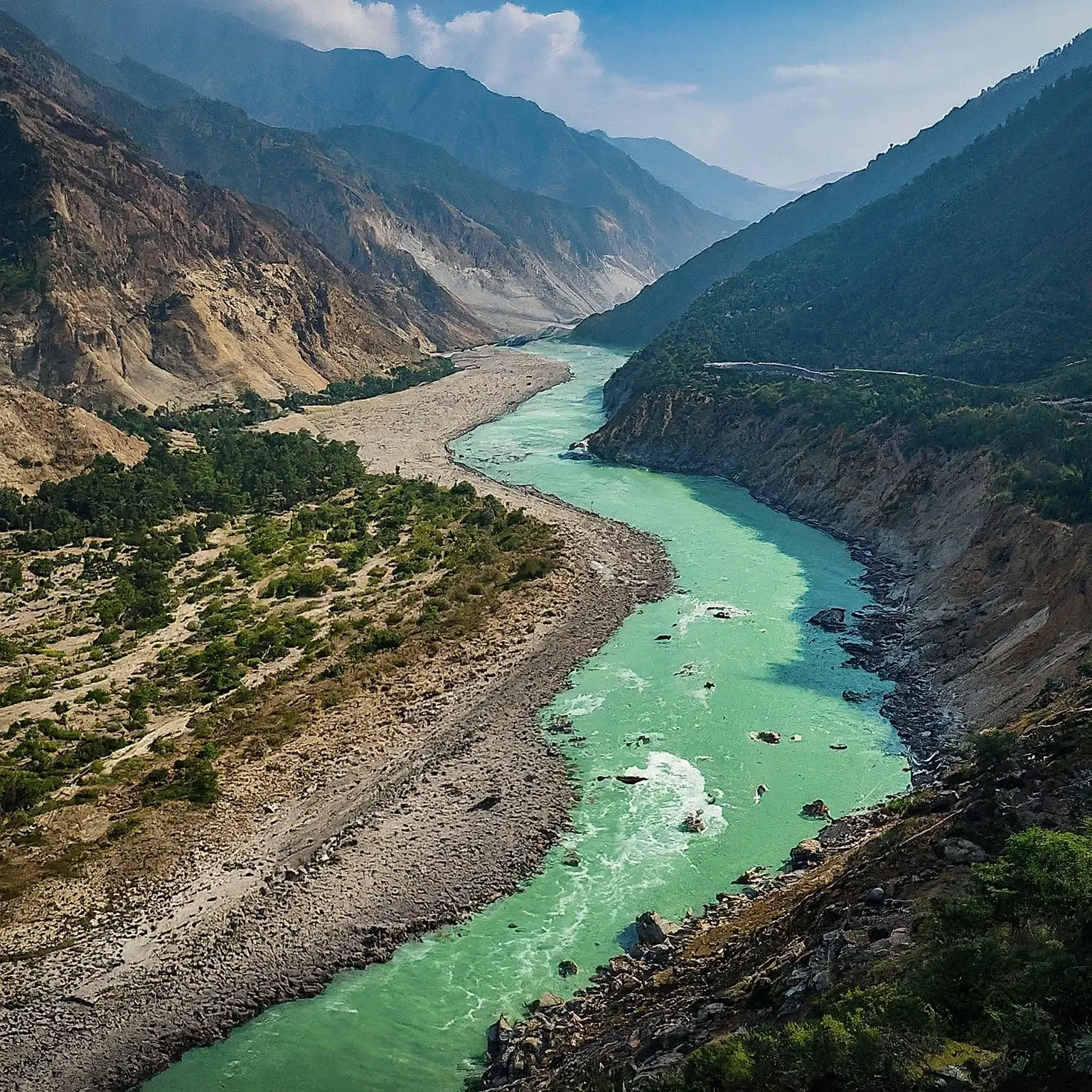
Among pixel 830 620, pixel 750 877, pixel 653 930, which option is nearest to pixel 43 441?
pixel 830 620

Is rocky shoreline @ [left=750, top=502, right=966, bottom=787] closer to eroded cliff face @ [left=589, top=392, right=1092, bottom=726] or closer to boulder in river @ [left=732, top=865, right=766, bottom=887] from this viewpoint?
eroded cliff face @ [left=589, top=392, right=1092, bottom=726]

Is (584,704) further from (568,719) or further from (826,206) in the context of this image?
(826,206)

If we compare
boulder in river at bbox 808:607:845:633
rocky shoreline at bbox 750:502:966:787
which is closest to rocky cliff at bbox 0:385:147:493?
boulder in river at bbox 808:607:845:633

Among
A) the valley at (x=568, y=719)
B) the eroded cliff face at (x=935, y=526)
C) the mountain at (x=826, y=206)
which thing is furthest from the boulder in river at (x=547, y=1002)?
the mountain at (x=826, y=206)

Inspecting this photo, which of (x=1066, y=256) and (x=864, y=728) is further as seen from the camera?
(x=1066, y=256)

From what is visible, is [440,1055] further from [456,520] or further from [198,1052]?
[456,520]

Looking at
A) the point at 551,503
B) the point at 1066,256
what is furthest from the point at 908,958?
the point at 1066,256

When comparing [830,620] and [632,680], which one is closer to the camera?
[632,680]
